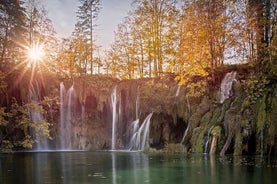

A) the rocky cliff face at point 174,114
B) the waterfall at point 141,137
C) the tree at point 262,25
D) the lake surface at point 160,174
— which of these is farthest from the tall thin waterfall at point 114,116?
the lake surface at point 160,174

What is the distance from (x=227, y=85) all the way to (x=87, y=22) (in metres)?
23.1

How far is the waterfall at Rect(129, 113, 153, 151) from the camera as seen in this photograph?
1022 inches

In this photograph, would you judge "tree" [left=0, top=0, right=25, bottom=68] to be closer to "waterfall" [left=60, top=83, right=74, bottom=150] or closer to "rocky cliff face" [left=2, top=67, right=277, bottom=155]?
"rocky cliff face" [left=2, top=67, right=277, bottom=155]

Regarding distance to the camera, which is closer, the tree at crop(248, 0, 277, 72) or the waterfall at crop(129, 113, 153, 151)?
the tree at crop(248, 0, 277, 72)

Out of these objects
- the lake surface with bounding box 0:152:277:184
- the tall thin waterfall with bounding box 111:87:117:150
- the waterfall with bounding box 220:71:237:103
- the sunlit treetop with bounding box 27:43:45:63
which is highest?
the sunlit treetop with bounding box 27:43:45:63

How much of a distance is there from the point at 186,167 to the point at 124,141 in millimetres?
14994

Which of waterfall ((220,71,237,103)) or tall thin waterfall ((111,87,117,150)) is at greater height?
waterfall ((220,71,237,103))

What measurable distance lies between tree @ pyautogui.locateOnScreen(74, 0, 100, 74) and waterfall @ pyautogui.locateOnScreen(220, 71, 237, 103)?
62.1ft

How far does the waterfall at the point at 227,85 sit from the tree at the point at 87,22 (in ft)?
62.1

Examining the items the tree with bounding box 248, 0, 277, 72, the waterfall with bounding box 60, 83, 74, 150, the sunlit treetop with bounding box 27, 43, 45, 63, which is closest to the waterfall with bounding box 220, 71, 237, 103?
the tree with bounding box 248, 0, 277, 72

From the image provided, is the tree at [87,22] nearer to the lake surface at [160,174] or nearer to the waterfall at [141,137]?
the waterfall at [141,137]

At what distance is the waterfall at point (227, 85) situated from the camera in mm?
23219

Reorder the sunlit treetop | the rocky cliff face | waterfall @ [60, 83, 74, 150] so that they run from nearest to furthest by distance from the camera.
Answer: the rocky cliff face → the sunlit treetop → waterfall @ [60, 83, 74, 150]

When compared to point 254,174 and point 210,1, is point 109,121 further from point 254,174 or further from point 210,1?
point 254,174
